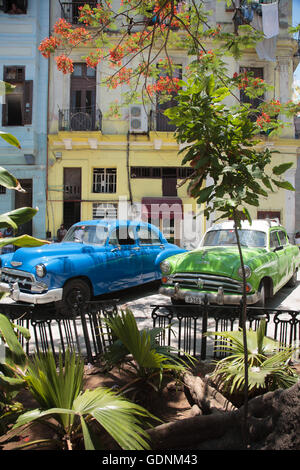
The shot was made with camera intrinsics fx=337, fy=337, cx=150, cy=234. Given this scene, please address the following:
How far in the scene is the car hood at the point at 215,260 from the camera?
5.93 metres

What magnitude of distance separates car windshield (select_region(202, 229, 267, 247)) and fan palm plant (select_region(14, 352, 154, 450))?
5.34 m

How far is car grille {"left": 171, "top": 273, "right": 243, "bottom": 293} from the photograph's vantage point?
5.81 m

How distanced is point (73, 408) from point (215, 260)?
4442 mm

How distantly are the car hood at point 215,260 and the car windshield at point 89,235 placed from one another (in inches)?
68.9

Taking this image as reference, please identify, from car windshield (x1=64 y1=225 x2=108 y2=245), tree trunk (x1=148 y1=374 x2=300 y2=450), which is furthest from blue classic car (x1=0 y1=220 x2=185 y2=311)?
tree trunk (x1=148 y1=374 x2=300 y2=450)

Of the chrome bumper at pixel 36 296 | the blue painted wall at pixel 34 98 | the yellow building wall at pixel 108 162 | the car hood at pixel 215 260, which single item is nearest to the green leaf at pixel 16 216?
the chrome bumper at pixel 36 296

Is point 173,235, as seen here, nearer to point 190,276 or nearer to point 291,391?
point 190,276

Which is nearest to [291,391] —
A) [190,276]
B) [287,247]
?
[190,276]

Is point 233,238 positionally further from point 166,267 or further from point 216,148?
point 216,148

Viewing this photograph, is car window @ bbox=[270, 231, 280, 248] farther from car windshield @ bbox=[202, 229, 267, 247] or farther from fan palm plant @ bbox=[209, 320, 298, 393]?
fan palm plant @ bbox=[209, 320, 298, 393]

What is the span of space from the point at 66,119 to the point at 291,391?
16169 mm

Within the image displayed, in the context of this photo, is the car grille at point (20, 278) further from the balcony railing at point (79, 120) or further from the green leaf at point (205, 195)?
the balcony railing at point (79, 120)

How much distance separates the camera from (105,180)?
54.5 ft

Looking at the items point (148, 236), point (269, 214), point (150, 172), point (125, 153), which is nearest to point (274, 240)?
point (148, 236)
